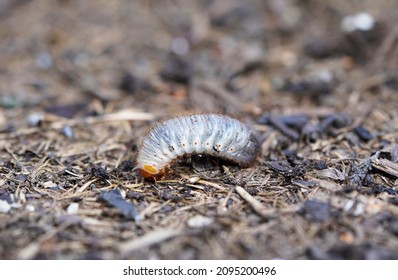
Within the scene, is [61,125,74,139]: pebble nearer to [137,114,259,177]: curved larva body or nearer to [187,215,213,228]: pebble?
[137,114,259,177]: curved larva body

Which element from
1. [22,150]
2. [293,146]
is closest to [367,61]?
[293,146]

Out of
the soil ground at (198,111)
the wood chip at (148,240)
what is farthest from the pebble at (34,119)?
the wood chip at (148,240)

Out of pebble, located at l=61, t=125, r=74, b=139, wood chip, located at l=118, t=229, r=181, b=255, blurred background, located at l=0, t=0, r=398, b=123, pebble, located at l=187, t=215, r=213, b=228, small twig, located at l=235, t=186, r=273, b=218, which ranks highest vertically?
blurred background, located at l=0, t=0, r=398, b=123

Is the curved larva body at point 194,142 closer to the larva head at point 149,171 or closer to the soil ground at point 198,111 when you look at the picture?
the larva head at point 149,171

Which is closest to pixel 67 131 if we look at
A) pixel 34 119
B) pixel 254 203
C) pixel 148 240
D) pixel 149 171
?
pixel 34 119

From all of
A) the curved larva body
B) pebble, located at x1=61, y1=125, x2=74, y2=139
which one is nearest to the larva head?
the curved larva body

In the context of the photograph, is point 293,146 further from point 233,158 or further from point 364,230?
point 364,230
